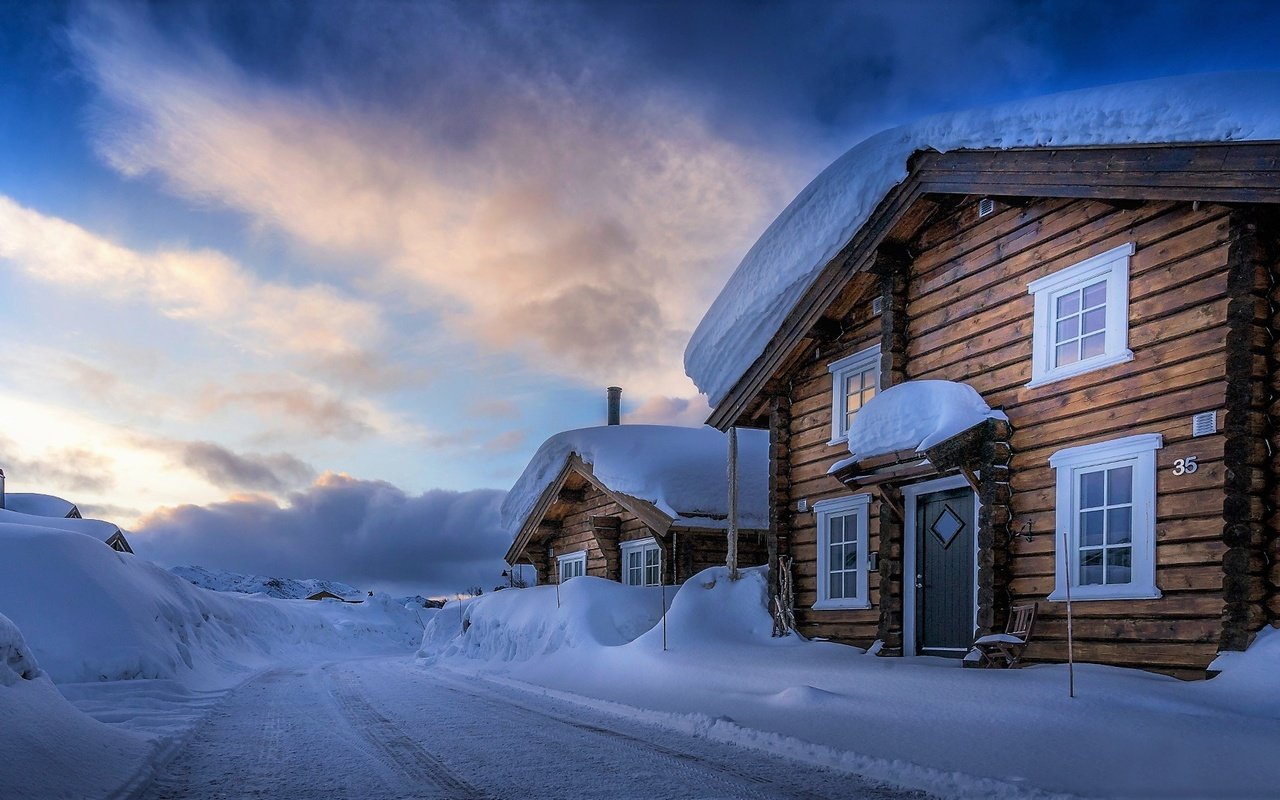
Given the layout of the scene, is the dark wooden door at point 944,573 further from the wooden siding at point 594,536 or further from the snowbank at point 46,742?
the snowbank at point 46,742

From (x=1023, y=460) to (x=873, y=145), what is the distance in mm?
4472

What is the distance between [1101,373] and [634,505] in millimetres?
11340

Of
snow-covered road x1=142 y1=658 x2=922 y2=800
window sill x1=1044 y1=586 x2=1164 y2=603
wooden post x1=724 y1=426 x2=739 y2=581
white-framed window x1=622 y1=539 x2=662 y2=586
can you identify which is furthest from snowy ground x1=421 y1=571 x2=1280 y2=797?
white-framed window x1=622 y1=539 x2=662 y2=586

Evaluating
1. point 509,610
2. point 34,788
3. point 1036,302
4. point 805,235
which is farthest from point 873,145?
point 509,610

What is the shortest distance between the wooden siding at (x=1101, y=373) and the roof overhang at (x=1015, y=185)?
491 millimetres

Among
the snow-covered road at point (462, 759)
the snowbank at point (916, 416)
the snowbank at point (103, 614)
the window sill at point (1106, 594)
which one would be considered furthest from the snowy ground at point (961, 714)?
the snowbank at point (103, 614)

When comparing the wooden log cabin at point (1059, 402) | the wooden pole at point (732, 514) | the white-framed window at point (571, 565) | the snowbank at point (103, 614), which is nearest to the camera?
the wooden log cabin at point (1059, 402)

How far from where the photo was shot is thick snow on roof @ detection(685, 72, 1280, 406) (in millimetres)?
7590

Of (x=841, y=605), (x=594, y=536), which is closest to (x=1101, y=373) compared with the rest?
(x=841, y=605)

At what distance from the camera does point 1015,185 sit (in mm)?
10086

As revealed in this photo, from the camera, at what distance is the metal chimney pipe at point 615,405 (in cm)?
2653

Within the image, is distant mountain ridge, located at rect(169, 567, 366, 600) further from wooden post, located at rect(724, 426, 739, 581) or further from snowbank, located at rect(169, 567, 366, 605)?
wooden post, located at rect(724, 426, 739, 581)

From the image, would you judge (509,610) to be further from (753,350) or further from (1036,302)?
(1036,302)

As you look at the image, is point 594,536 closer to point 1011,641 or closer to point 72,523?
point 1011,641
